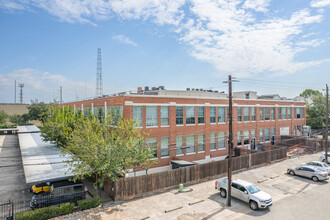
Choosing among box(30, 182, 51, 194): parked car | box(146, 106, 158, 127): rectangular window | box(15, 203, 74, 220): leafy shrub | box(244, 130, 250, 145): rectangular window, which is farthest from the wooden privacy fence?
box(244, 130, 250, 145): rectangular window

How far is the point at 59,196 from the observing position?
1880 cm

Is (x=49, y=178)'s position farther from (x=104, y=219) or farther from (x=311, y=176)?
(x=311, y=176)

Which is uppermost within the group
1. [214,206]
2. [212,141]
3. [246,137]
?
[246,137]

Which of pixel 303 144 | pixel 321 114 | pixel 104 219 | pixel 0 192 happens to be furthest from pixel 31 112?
pixel 321 114

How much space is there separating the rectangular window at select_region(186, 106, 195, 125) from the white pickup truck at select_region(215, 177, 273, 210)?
13.1m

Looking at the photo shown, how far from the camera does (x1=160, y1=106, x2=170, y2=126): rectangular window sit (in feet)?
100

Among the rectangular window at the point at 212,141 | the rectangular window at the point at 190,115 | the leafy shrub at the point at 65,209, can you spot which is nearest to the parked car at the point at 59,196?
the leafy shrub at the point at 65,209

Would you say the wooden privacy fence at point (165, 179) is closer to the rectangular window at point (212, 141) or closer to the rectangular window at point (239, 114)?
the rectangular window at point (212, 141)

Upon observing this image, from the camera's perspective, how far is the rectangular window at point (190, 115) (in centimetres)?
3312

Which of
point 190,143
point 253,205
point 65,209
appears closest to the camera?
point 65,209

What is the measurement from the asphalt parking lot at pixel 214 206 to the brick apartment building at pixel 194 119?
8700 millimetres

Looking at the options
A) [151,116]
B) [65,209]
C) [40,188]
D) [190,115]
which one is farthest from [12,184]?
[190,115]

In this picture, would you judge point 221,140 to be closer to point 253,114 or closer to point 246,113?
point 246,113

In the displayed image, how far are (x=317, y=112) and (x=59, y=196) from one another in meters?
73.0
